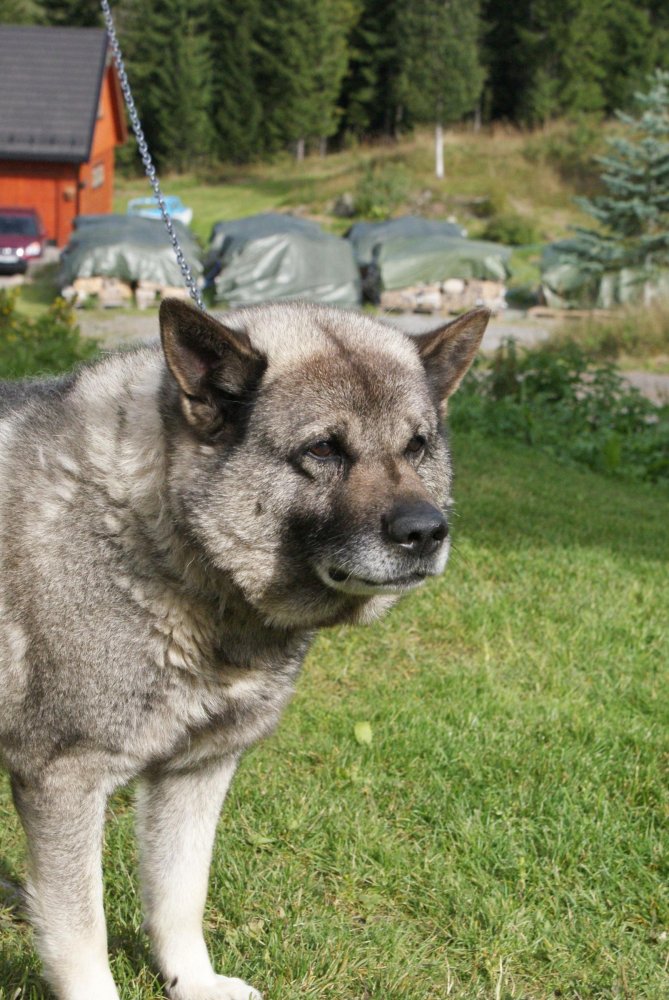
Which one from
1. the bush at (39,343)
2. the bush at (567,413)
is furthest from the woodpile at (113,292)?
the bush at (567,413)

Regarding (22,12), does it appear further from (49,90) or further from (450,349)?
(450,349)

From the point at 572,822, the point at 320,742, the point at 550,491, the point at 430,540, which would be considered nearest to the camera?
the point at 430,540

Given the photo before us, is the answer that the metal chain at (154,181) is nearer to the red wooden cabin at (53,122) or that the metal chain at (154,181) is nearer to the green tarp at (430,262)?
the green tarp at (430,262)

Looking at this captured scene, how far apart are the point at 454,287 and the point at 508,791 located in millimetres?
19716

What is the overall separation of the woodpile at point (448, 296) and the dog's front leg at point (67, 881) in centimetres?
1957

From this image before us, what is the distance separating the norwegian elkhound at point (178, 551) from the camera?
229 cm

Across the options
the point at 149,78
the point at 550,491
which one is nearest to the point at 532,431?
the point at 550,491

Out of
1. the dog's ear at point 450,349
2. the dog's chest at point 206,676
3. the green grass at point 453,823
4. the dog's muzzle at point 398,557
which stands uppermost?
the dog's ear at point 450,349

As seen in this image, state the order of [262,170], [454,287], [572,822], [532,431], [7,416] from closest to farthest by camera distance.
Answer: [7,416] < [572,822] < [532,431] < [454,287] < [262,170]

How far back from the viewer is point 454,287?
72.7 ft

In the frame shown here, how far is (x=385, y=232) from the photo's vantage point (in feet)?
80.2

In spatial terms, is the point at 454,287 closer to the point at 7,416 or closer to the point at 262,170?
the point at 7,416

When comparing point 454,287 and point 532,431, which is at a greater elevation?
point 532,431

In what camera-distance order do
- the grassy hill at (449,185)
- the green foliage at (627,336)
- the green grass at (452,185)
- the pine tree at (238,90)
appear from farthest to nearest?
the pine tree at (238,90) < the grassy hill at (449,185) < the green grass at (452,185) < the green foliage at (627,336)
